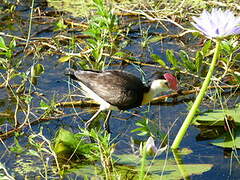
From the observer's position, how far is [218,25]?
3.10 meters

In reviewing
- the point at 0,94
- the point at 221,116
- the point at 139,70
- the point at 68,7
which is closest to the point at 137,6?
the point at 68,7

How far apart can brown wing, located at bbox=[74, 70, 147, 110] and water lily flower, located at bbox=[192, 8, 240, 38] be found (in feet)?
4.13

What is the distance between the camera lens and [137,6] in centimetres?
655

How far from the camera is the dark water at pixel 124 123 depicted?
358 centimetres

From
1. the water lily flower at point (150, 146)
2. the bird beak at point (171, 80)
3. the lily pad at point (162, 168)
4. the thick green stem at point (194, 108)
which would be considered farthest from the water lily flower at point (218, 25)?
the bird beak at point (171, 80)

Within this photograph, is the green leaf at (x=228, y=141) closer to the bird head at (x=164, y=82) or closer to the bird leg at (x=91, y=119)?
the bird head at (x=164, y=82)

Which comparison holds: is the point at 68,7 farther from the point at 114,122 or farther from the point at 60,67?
the point at 114,122

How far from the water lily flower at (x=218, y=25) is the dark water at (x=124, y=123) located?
0.81 metres

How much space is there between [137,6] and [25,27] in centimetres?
146

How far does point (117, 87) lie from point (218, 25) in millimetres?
1377

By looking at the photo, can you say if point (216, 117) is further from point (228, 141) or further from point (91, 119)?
point (91, 119)

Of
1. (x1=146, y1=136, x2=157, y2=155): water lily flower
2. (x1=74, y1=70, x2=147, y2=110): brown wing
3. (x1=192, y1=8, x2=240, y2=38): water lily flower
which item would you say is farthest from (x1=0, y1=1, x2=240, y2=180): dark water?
(x1=192, y1=8, x2=240, y2=38): water lily flower

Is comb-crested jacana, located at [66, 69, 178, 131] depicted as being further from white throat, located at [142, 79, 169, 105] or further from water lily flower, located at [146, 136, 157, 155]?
water lily flower, located at [146, 136, 157, 155]

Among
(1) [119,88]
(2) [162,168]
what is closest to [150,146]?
(2) [162,168]
